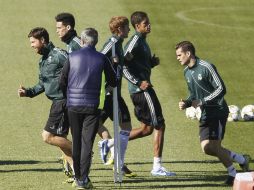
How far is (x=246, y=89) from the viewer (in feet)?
81.5

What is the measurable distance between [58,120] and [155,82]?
9.07 metres

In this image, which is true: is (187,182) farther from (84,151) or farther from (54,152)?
(54,152)

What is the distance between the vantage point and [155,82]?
83.3ft

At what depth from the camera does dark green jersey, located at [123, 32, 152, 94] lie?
683 inches

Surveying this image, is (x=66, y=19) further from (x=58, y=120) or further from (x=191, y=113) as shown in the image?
(x=191, y=113)

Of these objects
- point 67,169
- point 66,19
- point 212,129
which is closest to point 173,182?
point 212,129

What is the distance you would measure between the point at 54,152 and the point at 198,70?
12.6 ft

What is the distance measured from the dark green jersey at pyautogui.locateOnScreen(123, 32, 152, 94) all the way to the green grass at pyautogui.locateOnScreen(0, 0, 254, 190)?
158 cm

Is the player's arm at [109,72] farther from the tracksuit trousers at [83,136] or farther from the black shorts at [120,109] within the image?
the black shorts at [120,109]

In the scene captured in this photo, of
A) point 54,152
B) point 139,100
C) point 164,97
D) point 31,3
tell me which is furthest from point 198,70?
point 31,3

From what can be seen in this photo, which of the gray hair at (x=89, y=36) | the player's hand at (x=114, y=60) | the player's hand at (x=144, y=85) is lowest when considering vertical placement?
the player's hand at (x=144, y=85)

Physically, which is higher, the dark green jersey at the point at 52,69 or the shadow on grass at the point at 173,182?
the dark green jersey at the point at 52,69

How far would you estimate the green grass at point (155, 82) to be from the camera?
56.7 ft

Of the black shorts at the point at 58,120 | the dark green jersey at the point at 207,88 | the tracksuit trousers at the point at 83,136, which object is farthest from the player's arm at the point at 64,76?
the dark green jersey at the point at 207,88
